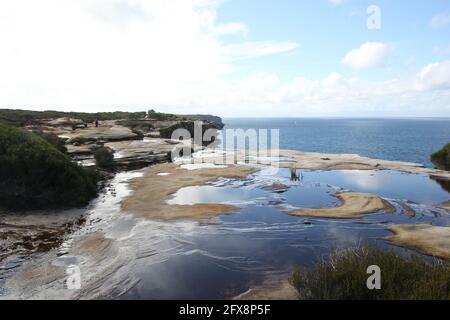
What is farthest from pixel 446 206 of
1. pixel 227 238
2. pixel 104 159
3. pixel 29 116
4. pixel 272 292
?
pixel 29 116

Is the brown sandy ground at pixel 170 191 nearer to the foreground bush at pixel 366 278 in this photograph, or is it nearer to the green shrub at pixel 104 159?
the green shrub at pixel 104 159

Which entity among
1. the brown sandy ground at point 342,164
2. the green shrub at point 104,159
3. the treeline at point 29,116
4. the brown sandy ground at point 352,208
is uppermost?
the treeline at point 29,116

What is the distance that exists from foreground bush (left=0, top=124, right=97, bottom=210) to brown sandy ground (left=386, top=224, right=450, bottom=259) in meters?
18.3

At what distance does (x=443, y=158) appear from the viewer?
43.6m

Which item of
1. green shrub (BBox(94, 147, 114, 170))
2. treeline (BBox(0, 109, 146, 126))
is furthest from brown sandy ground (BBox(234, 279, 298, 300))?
treeline (BBox(0, 109, 146, 126))

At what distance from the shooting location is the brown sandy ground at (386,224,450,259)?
15.2m

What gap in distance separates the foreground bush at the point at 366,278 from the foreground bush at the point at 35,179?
16.3m

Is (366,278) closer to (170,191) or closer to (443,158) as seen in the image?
(170,191)

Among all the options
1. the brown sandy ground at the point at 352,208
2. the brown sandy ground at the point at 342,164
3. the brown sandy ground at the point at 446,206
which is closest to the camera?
the brown sandy ground at the point at 352,208

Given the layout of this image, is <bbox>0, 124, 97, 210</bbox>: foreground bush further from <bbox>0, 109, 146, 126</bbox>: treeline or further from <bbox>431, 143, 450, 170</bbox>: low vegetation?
<bbox>431, 143, 450, 170</bbox>: low vegetation

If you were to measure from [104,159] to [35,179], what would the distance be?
15302mm

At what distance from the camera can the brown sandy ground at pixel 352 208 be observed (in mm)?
20875

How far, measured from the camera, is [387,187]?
29.7m

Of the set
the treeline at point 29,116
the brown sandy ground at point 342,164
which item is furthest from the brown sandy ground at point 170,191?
the treeline at point 29,116
